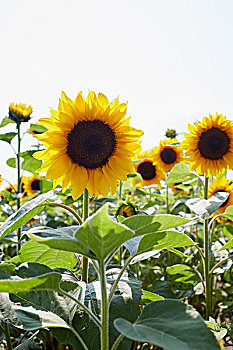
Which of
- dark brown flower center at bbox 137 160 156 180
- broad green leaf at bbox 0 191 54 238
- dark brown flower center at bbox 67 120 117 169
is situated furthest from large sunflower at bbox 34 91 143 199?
dark brown flower center at bbox 137 160 156 180

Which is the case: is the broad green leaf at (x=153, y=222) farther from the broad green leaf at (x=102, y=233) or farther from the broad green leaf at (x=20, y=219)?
the broad green leaf at (x=20, y=219)

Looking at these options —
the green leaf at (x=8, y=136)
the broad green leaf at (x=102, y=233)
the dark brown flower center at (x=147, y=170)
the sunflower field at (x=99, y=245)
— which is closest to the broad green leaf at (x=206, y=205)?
the sunflower field at (x=99, y=245)

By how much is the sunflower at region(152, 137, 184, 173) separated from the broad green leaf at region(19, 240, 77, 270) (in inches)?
54.3

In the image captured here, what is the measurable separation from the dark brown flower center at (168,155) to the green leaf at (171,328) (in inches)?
68.4

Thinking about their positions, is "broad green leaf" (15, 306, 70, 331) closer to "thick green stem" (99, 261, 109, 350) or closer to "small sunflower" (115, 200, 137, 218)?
"thick green stem" (99, 261, 109, 350)

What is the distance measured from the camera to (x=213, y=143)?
1317mm

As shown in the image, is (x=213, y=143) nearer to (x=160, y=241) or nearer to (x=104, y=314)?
(x=160, y=241)

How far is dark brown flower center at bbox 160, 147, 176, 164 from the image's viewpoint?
7.11 ft

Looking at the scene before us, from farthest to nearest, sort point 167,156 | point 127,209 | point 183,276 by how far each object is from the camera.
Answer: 1. point 167,156
2. point 183,276
3. point 127,209

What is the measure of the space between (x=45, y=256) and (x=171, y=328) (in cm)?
46

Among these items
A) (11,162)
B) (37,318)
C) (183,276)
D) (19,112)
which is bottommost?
(183,276)

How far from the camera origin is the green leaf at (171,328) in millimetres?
377

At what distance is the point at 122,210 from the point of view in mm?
1262

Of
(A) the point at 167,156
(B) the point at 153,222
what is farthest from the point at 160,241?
(A) the point at 167,156
